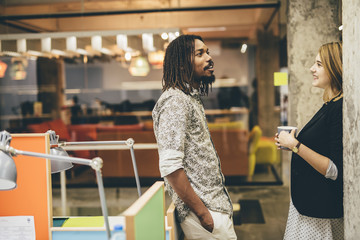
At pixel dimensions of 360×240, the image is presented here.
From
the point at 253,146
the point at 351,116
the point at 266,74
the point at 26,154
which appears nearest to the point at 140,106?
the point at 266,74

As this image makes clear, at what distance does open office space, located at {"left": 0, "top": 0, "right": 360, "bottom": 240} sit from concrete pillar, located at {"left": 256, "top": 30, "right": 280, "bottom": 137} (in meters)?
0.03

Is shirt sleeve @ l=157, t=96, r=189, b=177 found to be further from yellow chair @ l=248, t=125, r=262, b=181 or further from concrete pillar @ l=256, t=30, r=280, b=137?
concrete pillar @ l=256, t=30, r=280, b=137

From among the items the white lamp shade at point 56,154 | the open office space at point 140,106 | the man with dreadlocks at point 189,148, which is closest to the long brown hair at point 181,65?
the man with dreadlocks at point 189,148

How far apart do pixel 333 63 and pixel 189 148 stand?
2.75ft

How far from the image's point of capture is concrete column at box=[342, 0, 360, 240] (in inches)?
55.8

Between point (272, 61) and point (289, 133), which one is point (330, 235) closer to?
point (289, 133)

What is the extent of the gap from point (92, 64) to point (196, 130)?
1110 cm

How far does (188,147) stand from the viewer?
5.02 ft

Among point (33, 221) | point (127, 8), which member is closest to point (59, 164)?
point (33, 221)

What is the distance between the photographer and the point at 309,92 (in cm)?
291

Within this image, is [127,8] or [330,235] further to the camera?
[127,8]

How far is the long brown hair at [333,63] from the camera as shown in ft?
5.64

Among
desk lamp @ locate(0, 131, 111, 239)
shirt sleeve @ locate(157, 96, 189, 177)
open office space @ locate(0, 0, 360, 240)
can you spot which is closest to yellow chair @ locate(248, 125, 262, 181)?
open office space @ locate(0, 0, 360, 240)

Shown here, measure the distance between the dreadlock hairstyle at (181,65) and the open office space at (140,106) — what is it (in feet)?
1.25
